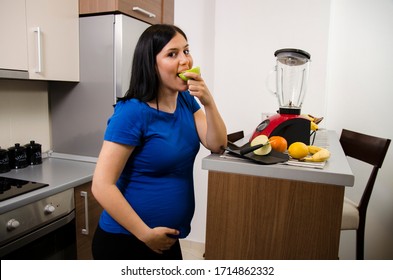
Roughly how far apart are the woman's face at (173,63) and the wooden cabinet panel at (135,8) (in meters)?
0.96

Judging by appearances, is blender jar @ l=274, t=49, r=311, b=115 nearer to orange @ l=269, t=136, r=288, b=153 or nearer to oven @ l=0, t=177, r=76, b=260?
orange @ l=269, t=136, r=288, b=153

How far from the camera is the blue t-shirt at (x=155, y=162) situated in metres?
0.87

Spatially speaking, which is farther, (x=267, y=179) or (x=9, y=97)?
(x=9, y=97)

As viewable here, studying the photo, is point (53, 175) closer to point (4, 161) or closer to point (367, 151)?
point (4, 161)

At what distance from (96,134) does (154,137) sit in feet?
3.47

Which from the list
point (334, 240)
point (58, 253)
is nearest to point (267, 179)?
point (334, 240)

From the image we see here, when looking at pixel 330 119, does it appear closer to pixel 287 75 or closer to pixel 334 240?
pixel 287 75

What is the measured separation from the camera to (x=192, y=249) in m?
2.55

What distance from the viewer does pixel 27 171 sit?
168 centimetres

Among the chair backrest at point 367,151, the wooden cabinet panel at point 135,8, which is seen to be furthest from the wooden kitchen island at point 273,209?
the wooden cabinet panel at point 135,8

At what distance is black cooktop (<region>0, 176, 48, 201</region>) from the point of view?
4.19 feet

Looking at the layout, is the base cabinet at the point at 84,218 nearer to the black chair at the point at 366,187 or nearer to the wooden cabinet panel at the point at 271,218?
the wooden cabinet panel at the point at 271,218

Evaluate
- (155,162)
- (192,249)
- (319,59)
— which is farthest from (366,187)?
(192,249)

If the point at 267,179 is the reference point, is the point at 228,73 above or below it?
above
